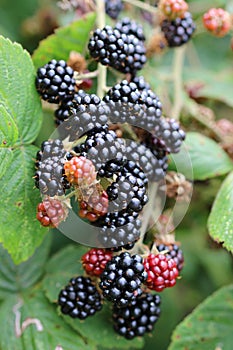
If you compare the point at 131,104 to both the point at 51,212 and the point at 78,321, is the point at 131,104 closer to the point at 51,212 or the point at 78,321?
the point at 51,212

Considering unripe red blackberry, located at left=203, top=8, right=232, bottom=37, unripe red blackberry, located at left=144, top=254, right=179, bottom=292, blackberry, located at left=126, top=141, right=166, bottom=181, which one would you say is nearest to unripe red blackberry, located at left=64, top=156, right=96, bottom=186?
blackberry, located at left=126, top=141, right=166, bottom=181

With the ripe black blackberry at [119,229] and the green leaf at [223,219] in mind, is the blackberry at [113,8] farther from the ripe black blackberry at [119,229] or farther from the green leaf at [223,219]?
the ripe black blackberry at [119,229]

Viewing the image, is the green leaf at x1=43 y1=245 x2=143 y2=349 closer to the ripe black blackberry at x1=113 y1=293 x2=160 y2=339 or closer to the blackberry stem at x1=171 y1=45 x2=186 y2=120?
the ripe black blackberry at x1=113 y1=293 x2=160 y2=339

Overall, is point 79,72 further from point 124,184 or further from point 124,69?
point 124,184

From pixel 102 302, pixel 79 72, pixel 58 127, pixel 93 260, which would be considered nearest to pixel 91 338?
pixel 102 302

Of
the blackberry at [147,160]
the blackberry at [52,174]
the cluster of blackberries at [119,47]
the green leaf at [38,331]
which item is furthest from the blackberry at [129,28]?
the green leaf at [38,331]

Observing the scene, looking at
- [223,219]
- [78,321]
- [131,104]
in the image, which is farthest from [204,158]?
[78,321]
